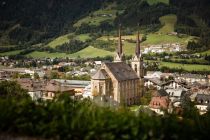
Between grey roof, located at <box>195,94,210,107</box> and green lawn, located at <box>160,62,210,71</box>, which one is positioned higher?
green lawn, located at <box>160,62,210,71</box>

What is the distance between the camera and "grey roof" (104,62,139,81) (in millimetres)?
89619

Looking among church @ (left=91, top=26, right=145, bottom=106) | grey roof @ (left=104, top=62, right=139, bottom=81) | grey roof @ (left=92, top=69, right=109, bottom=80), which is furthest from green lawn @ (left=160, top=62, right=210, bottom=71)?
grey roof @ (left=92, top=69, right=109, bottom=80)

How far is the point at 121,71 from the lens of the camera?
3669 inches

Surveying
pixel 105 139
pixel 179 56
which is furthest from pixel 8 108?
pixel 179 56

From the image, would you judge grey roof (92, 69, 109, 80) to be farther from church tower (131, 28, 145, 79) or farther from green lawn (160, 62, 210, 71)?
green lawn (160, 62, 210, 71)

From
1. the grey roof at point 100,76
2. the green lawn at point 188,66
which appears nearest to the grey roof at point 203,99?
the grey roof at point 100,76

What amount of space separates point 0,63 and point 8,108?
174557 millimetres

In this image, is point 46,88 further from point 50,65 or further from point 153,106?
point 50,65

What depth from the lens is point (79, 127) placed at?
25016 millimetres

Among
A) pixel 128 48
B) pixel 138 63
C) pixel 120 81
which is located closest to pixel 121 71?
pixel 120 81

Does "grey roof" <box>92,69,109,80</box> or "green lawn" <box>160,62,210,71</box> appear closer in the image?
"grey roof" <box>92,69,109,80</box>

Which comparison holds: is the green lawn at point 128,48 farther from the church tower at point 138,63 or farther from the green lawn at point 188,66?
the church tower at point 138,63

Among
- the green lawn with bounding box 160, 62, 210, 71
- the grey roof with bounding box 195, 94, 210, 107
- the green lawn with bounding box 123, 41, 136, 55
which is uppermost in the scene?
the green lawn with bounding box 123, 41, 136, 55

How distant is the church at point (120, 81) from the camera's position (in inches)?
3428
